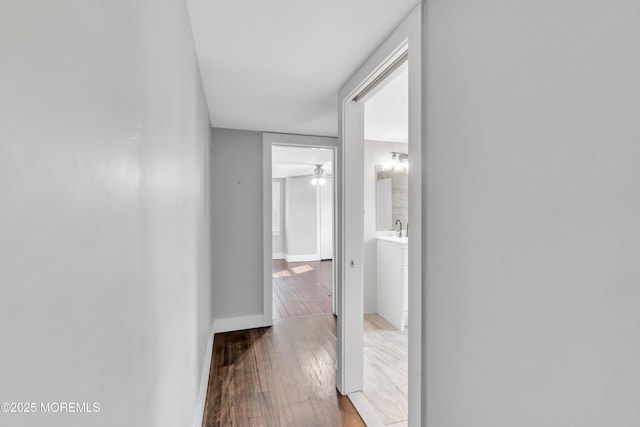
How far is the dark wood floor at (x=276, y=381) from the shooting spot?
6.30 ft

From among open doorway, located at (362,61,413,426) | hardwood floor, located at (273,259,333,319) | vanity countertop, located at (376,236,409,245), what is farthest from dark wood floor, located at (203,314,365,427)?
vanity countertop, located at (376,236,409,245)

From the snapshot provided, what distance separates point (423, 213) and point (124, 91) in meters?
1.14

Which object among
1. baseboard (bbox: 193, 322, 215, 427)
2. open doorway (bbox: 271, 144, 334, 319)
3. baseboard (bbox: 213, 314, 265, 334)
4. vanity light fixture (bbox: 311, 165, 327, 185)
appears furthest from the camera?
open doorway (bbox: 271, 144, 334, 319)

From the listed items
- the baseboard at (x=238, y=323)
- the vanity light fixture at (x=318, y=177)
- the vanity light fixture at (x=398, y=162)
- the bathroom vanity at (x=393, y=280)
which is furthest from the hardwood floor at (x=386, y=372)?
the vanity light fixture at (x=318, y=177)

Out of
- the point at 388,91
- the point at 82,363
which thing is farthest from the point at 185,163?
the point at 388,91

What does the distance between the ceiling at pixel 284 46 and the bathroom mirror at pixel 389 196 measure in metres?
1.61

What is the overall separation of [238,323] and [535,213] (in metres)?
3.24

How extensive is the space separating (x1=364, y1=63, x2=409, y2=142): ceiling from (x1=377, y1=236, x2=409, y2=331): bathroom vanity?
131cm

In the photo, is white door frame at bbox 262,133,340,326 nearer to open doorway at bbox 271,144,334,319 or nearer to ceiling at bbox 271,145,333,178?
ceiling at bbox 271,145,333,178

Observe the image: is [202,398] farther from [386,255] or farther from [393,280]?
[386,255]

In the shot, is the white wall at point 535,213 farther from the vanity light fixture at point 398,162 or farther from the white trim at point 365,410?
the vanity light fixture at point 398,162

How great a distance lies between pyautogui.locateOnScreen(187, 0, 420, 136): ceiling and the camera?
1.31 m

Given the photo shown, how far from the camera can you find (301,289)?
5004mm

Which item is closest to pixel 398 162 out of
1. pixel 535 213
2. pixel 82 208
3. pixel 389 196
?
pixel 389 196
